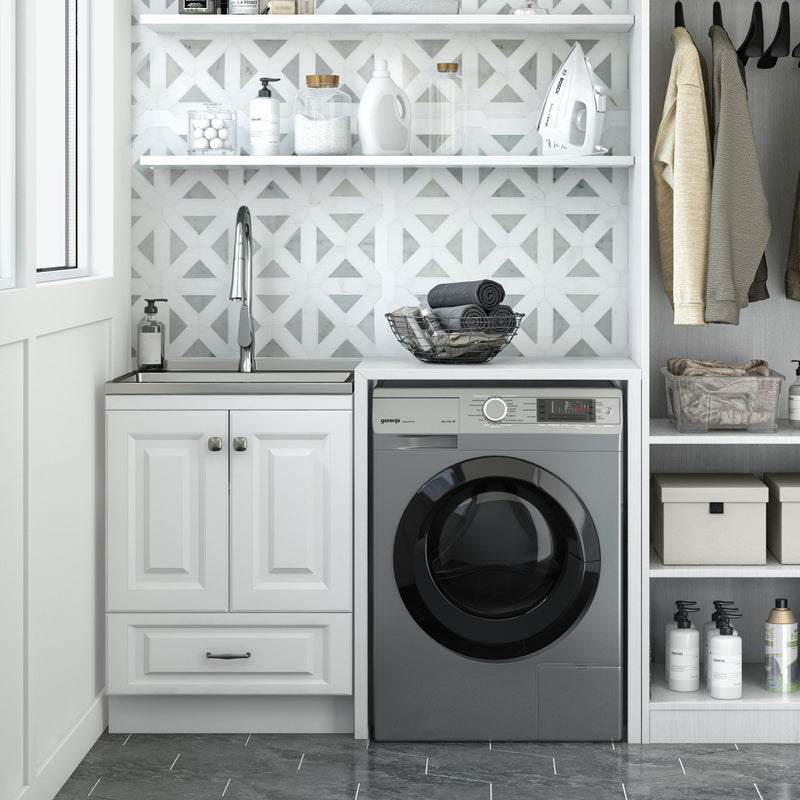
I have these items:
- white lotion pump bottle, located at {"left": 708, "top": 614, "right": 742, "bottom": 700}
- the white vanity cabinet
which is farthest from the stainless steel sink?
white lotion pump bottle, located at {"left": 708, "top": 614, "right": 742, "bottom": 700}

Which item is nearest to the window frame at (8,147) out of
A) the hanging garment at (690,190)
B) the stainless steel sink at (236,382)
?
the stainless steel sink at (236,382)

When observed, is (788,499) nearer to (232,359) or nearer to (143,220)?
(232,359)

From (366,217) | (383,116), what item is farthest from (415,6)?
(366,217)

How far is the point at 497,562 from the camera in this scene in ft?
9.20

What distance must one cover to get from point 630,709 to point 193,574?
1.17m

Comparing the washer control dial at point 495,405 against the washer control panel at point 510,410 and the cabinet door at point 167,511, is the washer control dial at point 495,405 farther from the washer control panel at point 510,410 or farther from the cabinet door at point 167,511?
the cabinet door at point 167,511

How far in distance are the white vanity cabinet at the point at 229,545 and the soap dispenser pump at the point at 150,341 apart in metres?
0.30

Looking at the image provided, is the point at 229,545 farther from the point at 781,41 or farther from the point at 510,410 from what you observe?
the point at 781,41

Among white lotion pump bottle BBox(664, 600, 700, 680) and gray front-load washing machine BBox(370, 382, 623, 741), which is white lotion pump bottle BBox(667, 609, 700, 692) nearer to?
white lotion pump bottle BBox(664, 600, 700, 680)

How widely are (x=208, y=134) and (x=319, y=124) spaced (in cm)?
32

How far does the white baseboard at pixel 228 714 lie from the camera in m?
2.92

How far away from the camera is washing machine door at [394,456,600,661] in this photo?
2785 mm

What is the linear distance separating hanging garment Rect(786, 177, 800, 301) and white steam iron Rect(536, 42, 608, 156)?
544 mm

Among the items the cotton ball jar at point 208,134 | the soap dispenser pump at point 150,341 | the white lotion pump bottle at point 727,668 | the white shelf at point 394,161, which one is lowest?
the white lotion pump bottle at point 727,668
